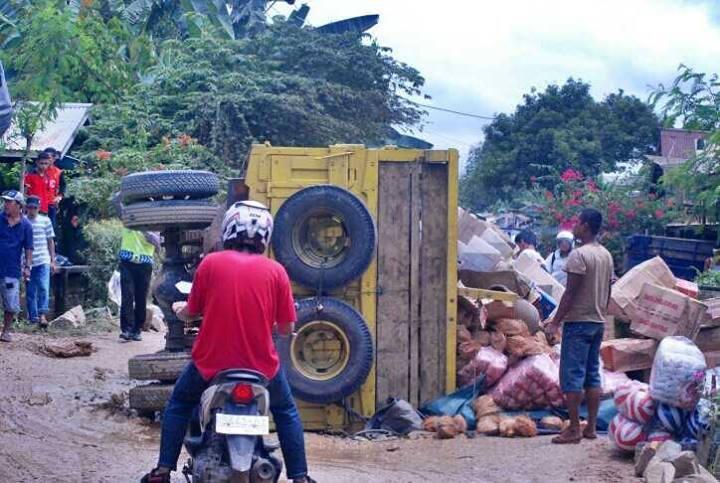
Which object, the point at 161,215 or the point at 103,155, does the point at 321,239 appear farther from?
the point at 103,155

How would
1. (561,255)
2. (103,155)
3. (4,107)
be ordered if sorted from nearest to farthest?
(4,107)
(561,255)
(103,155)

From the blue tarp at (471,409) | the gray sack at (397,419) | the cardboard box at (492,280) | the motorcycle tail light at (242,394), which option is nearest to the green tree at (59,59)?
the cardboard box at (492,280)

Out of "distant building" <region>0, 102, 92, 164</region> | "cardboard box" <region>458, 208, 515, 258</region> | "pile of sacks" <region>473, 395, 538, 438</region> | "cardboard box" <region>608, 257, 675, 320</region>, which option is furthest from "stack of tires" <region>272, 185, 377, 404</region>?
"distant building" <region>0, 102, 92, 164</region>

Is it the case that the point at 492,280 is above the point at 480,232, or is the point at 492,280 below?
below

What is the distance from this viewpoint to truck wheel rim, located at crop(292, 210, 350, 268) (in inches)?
337

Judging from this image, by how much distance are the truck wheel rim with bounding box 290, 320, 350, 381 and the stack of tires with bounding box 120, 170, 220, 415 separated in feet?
3.06

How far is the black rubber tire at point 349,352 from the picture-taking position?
27.7 feet

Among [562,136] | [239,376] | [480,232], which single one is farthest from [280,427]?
[562,136]

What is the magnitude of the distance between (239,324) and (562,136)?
35170 millimetres

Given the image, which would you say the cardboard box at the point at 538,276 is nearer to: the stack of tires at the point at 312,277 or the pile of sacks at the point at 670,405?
the stack of tires at the point at 312,277

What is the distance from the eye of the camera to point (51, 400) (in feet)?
30.0

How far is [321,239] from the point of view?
28.6 feet

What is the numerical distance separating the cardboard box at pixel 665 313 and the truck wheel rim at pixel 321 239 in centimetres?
257

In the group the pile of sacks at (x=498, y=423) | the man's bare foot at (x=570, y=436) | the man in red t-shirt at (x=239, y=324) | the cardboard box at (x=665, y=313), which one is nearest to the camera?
the man in red t-shirt at (x=239, y=324)
